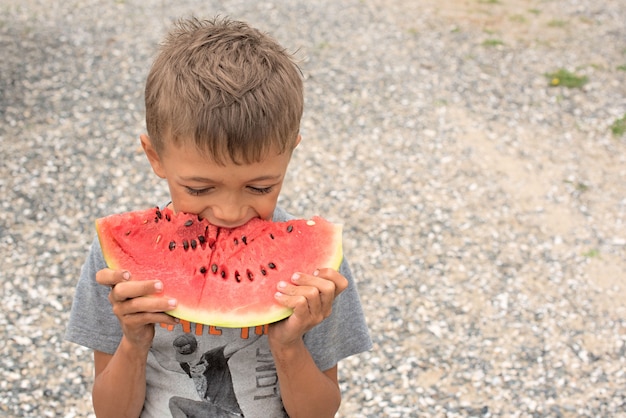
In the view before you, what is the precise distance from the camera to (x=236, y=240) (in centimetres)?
210

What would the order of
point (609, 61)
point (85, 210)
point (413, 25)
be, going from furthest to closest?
point (413, 25) < point (609, 61) < point (85, 210)

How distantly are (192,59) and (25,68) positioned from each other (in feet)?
20.2

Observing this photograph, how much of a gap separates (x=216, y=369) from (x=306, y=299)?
1.62 feet

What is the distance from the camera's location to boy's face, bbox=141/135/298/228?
6.19 ft

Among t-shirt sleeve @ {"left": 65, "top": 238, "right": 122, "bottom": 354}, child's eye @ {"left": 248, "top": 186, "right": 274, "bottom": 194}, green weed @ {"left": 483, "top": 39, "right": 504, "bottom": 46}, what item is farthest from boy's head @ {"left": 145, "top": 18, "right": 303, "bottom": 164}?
green weed @ {"left": 483, "top": 39, "right": 504, "bottom": 46}

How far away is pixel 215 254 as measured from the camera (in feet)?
6.99

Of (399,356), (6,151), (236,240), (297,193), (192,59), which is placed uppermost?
(192,59)

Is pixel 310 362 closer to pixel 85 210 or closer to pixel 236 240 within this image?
pixel 236 240

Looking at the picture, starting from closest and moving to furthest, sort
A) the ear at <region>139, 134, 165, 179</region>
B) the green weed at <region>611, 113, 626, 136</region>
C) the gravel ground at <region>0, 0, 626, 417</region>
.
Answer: the ear at <region>139, 134, 165, 179</region> < the gravel ground at <region>0, 0, 626, 417</region> < the green weed at <region>611, 113, 626, 136</region>

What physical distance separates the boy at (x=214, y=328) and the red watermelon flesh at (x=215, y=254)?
0.23 ft

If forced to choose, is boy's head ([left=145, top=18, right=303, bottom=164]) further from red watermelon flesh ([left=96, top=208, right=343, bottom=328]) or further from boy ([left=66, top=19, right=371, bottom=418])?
red watermelon flesh ([left=96, top=208, right=343, bottom=328])

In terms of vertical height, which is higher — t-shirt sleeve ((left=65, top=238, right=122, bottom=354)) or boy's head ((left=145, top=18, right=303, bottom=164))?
boy's head ((left=145, top=18, right=303, bottom=164))

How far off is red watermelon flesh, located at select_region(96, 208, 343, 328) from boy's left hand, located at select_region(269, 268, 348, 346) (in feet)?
0.46

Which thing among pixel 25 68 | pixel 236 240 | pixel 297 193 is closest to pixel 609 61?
pixel 297 193
